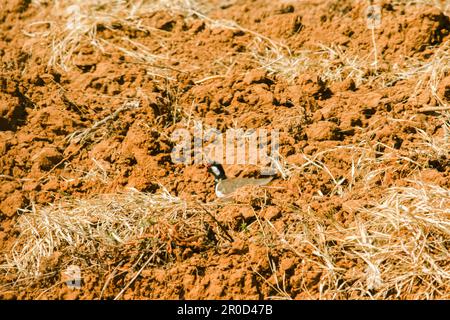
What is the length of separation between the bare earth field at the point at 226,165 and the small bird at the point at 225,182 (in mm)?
58

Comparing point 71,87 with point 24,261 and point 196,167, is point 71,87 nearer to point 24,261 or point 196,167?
point 196,167

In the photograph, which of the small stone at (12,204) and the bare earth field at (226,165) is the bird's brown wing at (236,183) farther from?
the small stone at (12,204)

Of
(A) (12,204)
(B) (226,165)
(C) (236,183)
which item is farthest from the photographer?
(B) (226,165)

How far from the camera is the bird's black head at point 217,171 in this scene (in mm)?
3793

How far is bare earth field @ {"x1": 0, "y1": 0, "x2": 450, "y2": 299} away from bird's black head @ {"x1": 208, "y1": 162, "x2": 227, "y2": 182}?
0.24 ft

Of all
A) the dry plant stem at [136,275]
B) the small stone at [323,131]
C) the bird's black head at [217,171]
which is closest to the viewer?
the dry plant stem at [136,275]

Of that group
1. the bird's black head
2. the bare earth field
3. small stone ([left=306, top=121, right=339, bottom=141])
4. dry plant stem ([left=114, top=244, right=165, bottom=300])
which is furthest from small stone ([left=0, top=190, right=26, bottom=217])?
small stone ([left=306, top=121, right=339, bottom=141])

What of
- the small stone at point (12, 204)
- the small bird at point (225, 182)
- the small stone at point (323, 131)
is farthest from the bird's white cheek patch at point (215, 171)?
the small stone at point (12, 204)

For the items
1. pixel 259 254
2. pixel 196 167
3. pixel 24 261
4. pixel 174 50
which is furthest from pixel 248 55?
pixel 24 261

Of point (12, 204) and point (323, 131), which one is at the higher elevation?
point (323, 131)

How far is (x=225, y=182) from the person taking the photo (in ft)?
12.3

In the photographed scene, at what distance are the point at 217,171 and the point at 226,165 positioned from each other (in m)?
0.09

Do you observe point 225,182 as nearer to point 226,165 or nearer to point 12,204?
point 226,165

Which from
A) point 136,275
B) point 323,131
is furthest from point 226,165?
point 136,275
